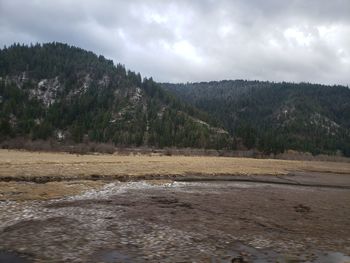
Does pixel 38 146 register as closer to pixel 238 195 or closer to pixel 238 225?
pixel 238 195

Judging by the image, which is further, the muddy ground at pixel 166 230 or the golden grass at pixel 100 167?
the golden grass at pixel 100 167

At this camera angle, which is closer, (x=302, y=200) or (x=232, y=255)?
(x=232, y=255)

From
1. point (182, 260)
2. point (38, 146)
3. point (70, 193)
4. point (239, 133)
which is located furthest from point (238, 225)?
point (239, 133)

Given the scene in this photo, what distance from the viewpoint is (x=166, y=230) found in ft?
63.3

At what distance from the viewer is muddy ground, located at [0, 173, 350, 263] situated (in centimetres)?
1498

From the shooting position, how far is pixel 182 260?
14289mm

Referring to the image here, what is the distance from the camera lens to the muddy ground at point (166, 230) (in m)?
15.0

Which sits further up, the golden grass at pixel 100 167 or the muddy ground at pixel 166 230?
the golden grass at pixel 100 167

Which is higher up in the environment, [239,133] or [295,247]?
[239,133]

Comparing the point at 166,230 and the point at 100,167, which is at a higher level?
the point at 100,167

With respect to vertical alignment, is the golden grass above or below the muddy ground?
above

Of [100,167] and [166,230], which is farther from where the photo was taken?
[100,167]

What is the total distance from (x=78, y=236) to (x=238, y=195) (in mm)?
21356

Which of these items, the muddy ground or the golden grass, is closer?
the muddy ground
